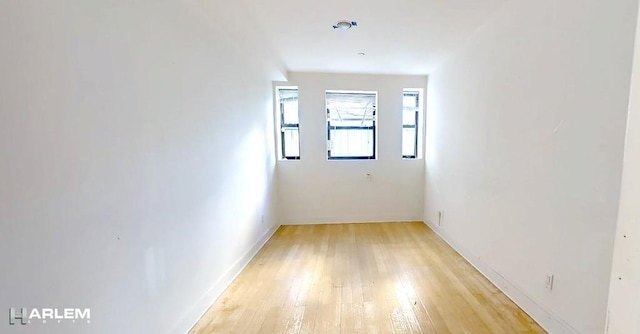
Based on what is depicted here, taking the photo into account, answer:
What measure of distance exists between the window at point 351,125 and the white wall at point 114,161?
2.06 m

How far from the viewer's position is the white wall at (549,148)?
1275mm

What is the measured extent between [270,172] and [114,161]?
96.6 inches

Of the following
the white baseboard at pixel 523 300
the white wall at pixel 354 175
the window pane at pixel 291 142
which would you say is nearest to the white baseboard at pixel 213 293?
the white wall at pixel 354 175

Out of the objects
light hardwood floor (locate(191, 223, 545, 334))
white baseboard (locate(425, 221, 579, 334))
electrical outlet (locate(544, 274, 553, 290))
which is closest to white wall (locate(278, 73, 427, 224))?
light hardwood floor (locate(191, 223, 545, 334))

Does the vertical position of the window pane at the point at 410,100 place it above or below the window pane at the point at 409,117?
above

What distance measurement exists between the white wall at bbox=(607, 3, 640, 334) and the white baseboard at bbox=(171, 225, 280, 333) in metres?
1.95

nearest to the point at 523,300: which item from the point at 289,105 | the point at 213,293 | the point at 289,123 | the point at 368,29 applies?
the point at 213,293

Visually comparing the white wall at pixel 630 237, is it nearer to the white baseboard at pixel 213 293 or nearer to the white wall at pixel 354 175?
the white baseboard at pixel 213 293

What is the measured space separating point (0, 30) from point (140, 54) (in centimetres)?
58

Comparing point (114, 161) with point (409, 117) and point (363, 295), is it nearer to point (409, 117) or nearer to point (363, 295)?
point (363, 295)

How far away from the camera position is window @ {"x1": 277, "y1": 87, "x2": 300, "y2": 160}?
3.96m

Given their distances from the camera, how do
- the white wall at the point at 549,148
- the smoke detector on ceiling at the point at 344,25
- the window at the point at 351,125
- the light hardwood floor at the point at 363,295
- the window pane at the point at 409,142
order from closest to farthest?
the white wall at the point at 549,148 → the light hardwood floor at the point at 363,295 → the smoke detector on ceiling at the point at 344,25 → the window at the point at 351,125 → the window pane at the point at 409,142

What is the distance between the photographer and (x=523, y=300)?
1.84 meters

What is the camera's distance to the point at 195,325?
1.73 m
